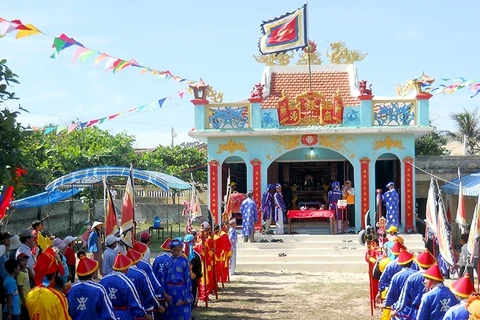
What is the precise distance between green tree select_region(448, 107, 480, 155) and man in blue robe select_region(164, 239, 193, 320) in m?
28.9

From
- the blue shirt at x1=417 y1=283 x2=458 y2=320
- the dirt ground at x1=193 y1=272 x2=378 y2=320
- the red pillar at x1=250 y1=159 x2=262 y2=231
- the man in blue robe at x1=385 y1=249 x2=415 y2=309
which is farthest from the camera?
the red pillar at x1=250 y1=159 x2=262 y2=231

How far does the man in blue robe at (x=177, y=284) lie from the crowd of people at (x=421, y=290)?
2547mm

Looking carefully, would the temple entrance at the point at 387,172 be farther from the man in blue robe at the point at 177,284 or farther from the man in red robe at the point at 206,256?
the man in blue robe at the point at 177,284

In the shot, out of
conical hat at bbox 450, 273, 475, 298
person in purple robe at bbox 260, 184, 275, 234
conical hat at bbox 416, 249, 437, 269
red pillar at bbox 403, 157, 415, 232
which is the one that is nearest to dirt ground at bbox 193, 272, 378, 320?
person in purple robe at bbox 260, 184, 275, 234

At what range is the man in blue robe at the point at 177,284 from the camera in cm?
857

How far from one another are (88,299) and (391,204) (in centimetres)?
1314

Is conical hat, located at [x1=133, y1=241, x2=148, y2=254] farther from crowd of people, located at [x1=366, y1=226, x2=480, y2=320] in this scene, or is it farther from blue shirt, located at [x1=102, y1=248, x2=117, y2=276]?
crowd of people, located at [x1=366, y1=226, x2=480, y2=320]

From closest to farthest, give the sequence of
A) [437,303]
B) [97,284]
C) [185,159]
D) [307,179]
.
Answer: [97,284]
[437,303]
[307,179]
[185,159]

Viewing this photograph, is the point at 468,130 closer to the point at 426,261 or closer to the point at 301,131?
the point at 301,131

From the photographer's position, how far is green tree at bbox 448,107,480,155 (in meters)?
34.8

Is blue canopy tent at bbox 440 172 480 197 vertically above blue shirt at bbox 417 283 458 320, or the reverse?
blue canopy tent at bbox 440 172 480 197

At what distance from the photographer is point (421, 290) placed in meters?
7.56

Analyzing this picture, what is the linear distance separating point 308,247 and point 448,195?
5.55 metres

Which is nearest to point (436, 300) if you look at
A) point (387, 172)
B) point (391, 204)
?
point (391, 204)
